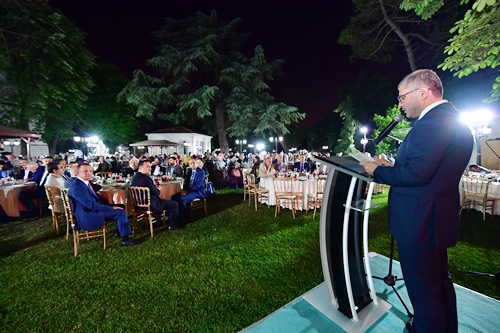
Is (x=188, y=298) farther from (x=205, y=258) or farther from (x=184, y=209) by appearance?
(x=184, y=209)

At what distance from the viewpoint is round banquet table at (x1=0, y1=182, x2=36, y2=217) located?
604 centimetres

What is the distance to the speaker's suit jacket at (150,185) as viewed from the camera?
16.0 feet

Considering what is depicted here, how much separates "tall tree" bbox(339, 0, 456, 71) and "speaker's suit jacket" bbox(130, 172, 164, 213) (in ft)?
56.3

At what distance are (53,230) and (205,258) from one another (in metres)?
4.46

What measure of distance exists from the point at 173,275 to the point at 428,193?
3.52 metres

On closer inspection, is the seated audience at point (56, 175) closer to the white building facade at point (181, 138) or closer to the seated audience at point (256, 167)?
the seated audience at point (256, 167)

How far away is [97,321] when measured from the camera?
8.21 ft

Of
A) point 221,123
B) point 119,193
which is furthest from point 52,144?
point 119,193

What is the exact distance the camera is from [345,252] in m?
2.06

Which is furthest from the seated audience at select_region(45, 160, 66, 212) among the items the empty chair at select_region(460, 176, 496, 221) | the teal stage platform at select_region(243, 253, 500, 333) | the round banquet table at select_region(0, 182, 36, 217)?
the empty chair at select_region(460, 176, 496, 221)

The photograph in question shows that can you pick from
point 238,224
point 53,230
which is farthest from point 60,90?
point 238,224

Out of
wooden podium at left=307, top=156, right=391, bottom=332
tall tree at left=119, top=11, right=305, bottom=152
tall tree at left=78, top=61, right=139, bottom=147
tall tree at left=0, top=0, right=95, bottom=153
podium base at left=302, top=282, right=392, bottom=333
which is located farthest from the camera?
tall tree at left=78, top=61, right=139, bottom=147

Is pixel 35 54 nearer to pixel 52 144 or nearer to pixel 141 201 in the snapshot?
pixel 52 144

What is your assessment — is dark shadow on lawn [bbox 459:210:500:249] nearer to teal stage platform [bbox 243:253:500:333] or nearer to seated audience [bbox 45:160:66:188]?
teal stage platform [bbox 243:253:500:333]
